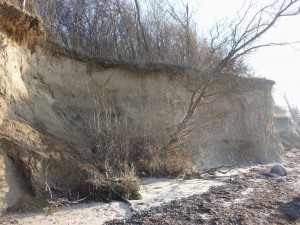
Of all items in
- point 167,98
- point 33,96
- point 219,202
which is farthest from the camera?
point 167,98

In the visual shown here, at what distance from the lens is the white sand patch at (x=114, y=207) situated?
17.6 feet

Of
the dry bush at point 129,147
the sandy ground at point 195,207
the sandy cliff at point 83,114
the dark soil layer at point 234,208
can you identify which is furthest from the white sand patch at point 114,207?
the dry bush at point 129,147

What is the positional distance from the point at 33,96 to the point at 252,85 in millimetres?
9560

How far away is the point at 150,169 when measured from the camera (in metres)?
9.23

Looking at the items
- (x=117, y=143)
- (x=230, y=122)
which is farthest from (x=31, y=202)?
(x=230, y=122)

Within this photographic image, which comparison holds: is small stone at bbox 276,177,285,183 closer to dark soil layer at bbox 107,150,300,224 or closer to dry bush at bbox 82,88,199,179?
dark soil layer at bbox 107,150,300,224

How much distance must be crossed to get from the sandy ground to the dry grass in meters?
4.05

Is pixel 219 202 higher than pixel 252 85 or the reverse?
the reverse

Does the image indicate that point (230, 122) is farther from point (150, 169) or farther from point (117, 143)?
point (117, 143)

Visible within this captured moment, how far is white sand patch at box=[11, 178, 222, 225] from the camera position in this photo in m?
5.36

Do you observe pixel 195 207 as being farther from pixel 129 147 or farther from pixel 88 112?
pixel 88 112

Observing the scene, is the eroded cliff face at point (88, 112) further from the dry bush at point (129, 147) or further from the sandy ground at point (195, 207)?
the sandy ground at point (195, 207)

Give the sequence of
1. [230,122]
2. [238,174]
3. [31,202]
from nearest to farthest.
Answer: [31,202], [238,174], [230,122]

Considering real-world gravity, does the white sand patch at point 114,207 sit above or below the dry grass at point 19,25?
below
